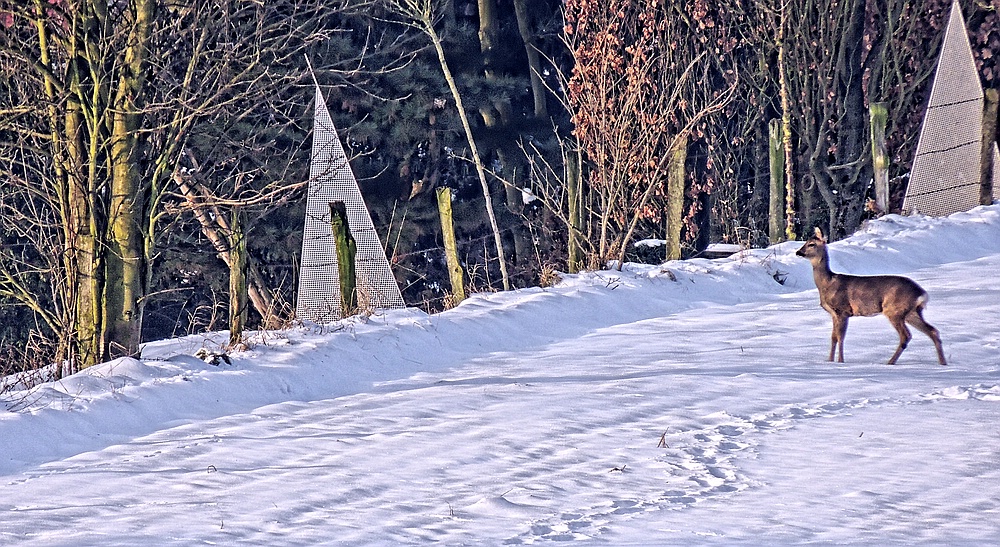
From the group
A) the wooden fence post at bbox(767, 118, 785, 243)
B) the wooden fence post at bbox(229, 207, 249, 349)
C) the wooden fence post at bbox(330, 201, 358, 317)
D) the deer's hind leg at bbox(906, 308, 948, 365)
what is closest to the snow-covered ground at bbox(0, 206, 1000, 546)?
the deer's hind leg at bbox(906, 308, 948, 365)

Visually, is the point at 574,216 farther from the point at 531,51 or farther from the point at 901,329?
the point at 531,51

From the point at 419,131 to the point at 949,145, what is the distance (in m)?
11.2

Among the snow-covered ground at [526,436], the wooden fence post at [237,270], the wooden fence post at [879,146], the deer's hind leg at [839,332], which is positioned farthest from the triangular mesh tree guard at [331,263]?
the wooden fence post at [879,146]

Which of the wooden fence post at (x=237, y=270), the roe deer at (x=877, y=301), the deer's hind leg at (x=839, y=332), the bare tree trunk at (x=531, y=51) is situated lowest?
the deer's hind leg at (x=839, y=332)

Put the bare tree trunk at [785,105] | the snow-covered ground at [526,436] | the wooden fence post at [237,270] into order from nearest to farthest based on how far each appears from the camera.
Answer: the snow-covered ground at [526,436] → the wooden fence post at [237,270] → the bare tree trunk at [785,105]

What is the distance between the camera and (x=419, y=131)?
26.7m

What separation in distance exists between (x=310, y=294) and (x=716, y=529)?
25.9 ft

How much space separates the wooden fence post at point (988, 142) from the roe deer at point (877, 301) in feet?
31.7

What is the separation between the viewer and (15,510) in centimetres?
641

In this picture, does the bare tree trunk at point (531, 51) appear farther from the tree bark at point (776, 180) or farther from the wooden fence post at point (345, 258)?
the wooden fence post at point (345, 258)

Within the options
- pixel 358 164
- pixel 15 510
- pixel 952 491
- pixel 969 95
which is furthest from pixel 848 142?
pixel 15 510

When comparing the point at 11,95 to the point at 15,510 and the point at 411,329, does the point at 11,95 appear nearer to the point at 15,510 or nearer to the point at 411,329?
the point at 411,329

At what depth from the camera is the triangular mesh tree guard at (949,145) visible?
61.5ft

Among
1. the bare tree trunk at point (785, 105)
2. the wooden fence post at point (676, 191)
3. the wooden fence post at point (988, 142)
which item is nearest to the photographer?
the wooden fence post at point (676, 191)
